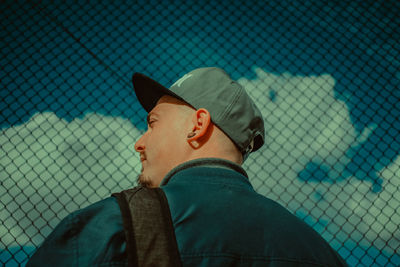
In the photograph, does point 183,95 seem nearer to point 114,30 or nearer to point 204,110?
point 204,110

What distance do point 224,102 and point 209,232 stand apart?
0.46 m

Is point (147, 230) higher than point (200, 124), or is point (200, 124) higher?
point (147, 230)

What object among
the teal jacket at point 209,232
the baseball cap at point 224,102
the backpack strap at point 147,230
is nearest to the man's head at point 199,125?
the baseball cap at point 224,102

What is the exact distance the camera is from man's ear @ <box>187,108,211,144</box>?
77 centimetres

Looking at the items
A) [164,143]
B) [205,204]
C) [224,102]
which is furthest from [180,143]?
[205,204]

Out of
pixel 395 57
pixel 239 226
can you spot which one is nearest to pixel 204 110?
pixel 239 226

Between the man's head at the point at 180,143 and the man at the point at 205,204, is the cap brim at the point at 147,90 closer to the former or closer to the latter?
the man at the point at 205,204

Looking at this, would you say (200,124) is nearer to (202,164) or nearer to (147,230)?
(202,164)

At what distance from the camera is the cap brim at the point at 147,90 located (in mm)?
987

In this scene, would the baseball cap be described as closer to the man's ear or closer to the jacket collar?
the man's ear

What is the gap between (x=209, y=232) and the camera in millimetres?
475

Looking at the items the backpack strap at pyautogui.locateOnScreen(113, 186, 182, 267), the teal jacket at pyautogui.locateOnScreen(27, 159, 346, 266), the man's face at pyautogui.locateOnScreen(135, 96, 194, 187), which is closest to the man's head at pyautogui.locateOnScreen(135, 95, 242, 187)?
the man's face at pyautogui.locateOnScreen(135, 96, 194, 187)

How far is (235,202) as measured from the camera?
0.55 metres

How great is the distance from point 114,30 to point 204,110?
3.53m
